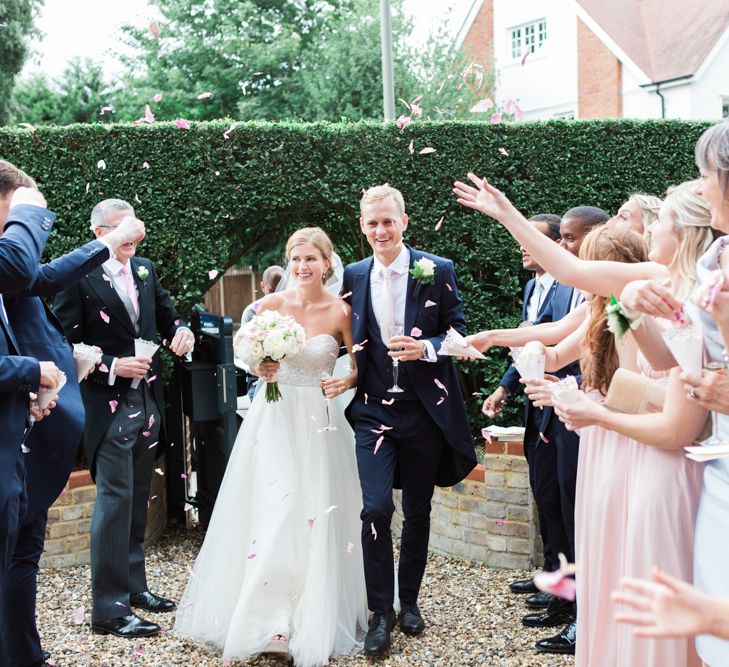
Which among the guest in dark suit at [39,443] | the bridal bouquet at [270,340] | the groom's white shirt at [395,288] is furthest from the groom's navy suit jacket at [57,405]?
the groom's white shirt at [395,288]

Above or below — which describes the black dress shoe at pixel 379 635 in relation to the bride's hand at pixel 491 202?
below

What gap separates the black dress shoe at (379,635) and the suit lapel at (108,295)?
2185mm

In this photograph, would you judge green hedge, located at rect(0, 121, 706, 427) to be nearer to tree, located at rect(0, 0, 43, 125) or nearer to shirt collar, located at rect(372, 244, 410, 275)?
shirt collar, located at rect(372, 244, 410, 275)

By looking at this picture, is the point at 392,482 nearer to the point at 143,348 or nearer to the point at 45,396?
the point at 143,348

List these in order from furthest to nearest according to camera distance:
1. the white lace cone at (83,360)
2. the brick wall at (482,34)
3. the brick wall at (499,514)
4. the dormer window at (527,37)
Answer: the brick wall at (482,34)
the dormer window at (527,37)
the brick wall at (499,514)
the white lace cone at (83,360)

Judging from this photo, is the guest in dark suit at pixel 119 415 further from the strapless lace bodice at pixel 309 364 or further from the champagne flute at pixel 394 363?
the champagne flute at pixel 394 363

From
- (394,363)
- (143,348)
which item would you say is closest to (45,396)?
(143,348)

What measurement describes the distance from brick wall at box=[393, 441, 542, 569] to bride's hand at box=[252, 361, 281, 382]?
1.65 meters

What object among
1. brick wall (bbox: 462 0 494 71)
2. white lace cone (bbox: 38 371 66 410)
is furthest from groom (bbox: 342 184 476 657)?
brick wall (bbox: 462 0 494 71)

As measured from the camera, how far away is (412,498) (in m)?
4.53

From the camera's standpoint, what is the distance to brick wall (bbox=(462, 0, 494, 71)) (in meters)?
26.2

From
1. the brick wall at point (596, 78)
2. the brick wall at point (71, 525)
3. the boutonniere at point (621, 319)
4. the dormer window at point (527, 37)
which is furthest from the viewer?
the dormer window at point (527, 37)

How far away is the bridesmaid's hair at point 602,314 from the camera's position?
318 centimetres

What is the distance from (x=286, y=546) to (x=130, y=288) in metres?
1.84
